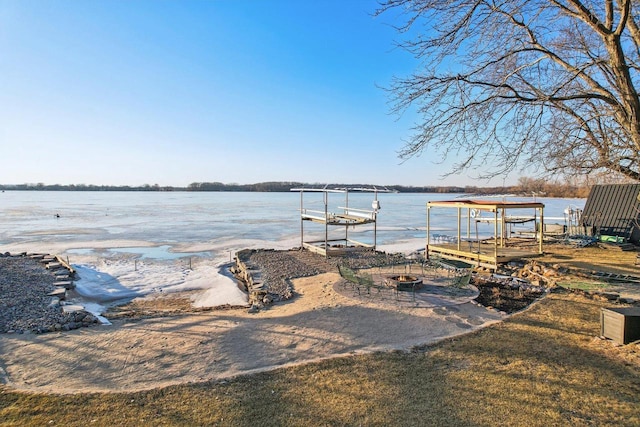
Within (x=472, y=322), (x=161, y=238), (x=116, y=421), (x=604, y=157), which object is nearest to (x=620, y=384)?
(x=472, y=322)

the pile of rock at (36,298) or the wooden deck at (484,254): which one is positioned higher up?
the wooden deck at (484,254)

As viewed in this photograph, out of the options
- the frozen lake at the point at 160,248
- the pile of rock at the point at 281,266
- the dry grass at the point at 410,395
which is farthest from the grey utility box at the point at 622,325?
the frozen lake at the point at 160,248

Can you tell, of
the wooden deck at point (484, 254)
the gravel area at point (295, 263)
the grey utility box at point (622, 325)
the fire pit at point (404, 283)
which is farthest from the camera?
the wooden deck at point (484, 254)

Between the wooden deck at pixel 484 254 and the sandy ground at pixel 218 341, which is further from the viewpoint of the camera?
the wooden deck at pixel 484 254

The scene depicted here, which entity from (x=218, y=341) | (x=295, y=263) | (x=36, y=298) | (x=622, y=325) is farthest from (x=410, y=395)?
(x=295, y=263)

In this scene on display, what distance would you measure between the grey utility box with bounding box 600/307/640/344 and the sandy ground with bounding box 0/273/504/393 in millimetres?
1681

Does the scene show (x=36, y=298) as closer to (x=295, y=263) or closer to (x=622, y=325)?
(x=295, y=263)

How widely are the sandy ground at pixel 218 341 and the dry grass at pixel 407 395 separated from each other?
15.1 inches

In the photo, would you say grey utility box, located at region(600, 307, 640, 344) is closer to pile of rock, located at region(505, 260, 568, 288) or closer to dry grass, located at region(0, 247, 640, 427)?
dry grass, located at region(0, 247, 640, 427)

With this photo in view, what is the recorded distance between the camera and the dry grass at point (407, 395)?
382cm

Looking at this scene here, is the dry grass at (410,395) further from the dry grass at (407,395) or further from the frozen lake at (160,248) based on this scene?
the frozen lake at (160,248)

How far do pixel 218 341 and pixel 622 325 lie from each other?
5.51 meters

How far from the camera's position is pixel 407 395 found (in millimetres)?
4238

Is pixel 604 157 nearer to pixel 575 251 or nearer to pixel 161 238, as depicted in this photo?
pixel 575 251
